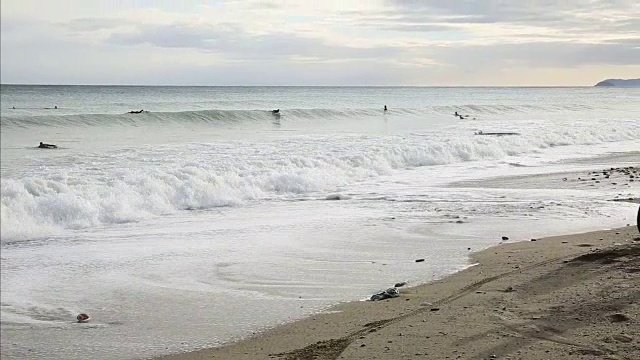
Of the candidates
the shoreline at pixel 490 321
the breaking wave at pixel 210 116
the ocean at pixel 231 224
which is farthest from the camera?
the breaking wave at pixel 210 116

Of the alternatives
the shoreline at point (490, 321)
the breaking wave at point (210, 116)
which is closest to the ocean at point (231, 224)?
the shoreline at point (490, 321)

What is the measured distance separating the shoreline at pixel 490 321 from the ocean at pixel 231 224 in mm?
355

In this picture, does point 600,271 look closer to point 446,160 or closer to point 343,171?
point 343,171

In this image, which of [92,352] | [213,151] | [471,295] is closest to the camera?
[92,352]

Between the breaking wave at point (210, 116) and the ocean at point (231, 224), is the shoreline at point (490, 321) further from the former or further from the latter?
the breaking wave at point (210, 116)

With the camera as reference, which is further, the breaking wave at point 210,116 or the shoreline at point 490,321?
the breaking wave at point 210,116

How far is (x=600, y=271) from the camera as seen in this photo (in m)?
6.36

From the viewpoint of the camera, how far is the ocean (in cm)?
522

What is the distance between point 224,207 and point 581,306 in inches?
276

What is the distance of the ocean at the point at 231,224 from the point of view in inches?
205

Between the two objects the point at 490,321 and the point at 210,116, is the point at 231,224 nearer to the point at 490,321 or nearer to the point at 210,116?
the point at 490,321

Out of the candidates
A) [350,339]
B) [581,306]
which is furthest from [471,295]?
[350,339]

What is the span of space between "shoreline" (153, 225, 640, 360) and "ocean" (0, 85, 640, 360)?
1.17 ft

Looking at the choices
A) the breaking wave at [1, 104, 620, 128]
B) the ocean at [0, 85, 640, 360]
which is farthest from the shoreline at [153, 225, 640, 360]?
the breaking wave at [1, 104, 620, 128]
